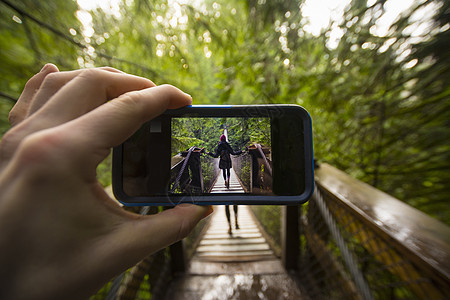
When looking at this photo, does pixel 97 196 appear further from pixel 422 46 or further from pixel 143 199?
pixel 422 46

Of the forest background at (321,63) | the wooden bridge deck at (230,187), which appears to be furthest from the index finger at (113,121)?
the forest background at (321,63)

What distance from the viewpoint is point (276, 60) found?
5.08 feet

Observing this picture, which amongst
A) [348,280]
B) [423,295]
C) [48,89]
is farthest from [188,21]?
[348,280]

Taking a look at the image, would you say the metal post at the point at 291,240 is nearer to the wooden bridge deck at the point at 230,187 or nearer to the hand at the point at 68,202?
the wooden bridge deck at the point at 230,187

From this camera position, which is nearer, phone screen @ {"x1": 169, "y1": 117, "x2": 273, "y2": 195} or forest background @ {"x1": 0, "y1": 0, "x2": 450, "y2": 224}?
phone screen @ {"x1": 169, "y1": 117, "x2": 273, "y2": 195}

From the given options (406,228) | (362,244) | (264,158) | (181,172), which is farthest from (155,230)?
(362,244)

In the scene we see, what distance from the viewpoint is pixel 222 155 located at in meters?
0.66

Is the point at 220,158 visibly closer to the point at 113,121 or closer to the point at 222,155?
the point at 222,155

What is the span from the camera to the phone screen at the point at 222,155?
0.64 meters

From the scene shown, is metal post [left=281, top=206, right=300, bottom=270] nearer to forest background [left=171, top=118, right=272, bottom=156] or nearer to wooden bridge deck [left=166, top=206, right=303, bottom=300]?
wooden bridge deck [left=166, top=206, right=303, bottom=300]

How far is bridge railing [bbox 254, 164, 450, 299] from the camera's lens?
1.87 ft

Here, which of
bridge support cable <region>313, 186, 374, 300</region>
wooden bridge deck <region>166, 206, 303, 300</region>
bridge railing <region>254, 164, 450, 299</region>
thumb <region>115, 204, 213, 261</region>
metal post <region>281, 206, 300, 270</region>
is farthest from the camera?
metal post <region>281, 206, 300, 270</region>

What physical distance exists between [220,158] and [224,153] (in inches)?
1.0

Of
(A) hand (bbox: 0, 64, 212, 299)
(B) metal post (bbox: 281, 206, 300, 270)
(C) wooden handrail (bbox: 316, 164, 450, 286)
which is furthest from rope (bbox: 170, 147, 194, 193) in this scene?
(B) metal post (bbox: 281, 206, 300, 270)
